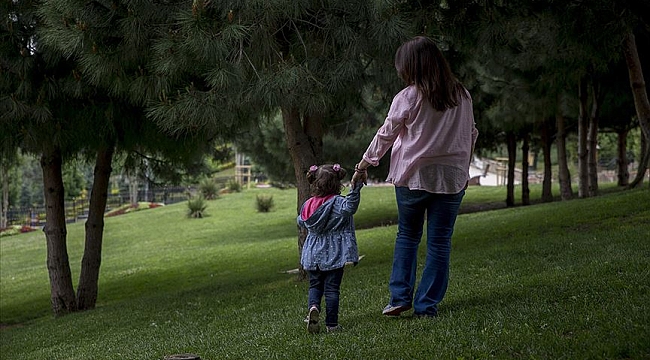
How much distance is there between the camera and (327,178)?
5.58m

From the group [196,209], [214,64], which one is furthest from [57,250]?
[196,209]

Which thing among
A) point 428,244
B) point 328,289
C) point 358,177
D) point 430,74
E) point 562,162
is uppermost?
point 430,74

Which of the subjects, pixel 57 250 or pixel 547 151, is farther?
pixel 547 151

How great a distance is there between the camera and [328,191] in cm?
563

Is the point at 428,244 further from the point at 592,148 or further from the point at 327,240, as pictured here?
the point at 592,148

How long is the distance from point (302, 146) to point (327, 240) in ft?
17.8

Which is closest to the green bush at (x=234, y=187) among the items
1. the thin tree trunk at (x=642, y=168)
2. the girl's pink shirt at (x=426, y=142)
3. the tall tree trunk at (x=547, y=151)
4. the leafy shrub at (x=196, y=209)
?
the leafy shrub at (x=196, y=209)

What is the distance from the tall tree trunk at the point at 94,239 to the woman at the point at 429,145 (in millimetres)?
8671

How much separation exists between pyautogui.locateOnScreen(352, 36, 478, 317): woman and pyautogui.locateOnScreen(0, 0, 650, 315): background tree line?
286 cm

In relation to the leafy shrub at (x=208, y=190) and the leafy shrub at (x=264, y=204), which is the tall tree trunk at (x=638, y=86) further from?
the leafy shrub at (x=208, y=190)

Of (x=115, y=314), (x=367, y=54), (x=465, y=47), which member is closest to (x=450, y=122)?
(x=367, y=54)

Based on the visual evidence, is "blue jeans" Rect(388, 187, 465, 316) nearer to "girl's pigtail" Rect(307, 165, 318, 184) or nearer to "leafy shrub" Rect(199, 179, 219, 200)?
"girl's pigtail" Rect(307, 165, 318, 184)

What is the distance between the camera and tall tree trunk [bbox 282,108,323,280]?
1080 cm

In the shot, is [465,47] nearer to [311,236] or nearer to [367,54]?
[367,54]
